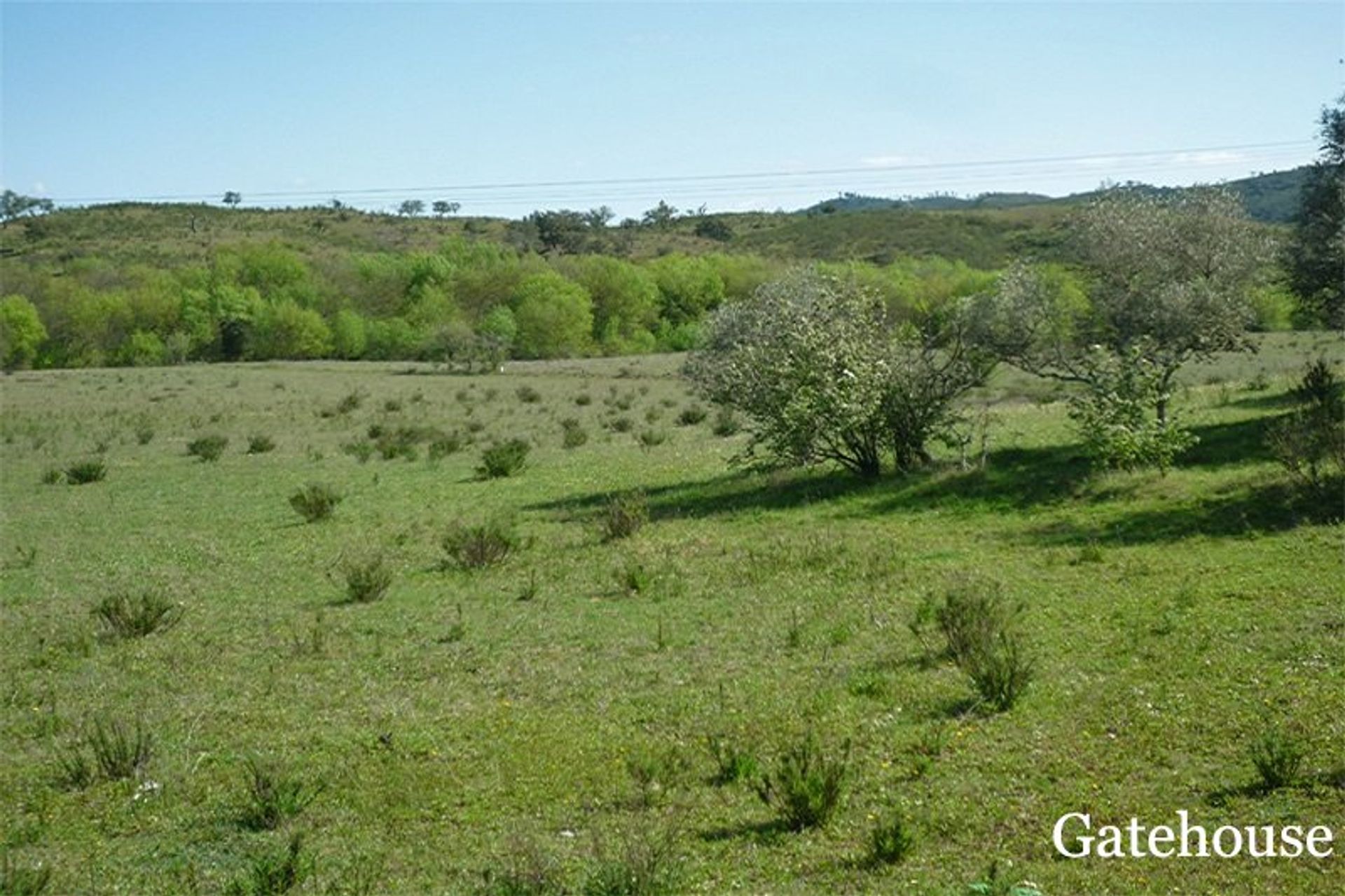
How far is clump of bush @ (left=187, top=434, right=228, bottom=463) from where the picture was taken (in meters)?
34.8

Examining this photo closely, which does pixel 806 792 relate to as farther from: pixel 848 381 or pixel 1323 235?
pixel 1323 235

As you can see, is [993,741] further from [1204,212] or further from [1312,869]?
[1204,212]

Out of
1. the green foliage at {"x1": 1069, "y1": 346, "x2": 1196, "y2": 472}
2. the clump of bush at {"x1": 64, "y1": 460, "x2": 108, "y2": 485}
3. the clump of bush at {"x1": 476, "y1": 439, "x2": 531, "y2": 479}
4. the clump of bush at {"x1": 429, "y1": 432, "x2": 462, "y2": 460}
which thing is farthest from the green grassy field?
the clump of bush at {"x1": 429, "y1": 432, "x2": 462, "y2": 460}

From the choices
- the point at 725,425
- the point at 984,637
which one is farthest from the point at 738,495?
the point at 984,637

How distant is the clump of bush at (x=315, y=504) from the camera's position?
2414 cm

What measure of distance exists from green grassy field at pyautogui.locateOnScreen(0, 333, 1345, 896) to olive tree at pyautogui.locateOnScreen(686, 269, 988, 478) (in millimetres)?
1050

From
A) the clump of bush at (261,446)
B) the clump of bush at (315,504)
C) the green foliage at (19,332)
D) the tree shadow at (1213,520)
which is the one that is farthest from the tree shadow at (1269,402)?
the green foliage at (19,332)

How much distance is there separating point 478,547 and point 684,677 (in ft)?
23.9

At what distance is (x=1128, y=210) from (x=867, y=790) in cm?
2004

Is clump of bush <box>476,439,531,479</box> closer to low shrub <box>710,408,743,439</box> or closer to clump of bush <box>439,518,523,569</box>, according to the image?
low shrub <box>710,408,743,439</box>

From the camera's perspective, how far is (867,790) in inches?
354

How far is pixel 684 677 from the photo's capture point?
1245 centimetres

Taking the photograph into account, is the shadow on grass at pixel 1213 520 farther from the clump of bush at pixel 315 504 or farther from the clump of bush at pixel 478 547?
the clump of bush at pixel 315 504

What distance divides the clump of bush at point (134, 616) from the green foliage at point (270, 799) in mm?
6507
